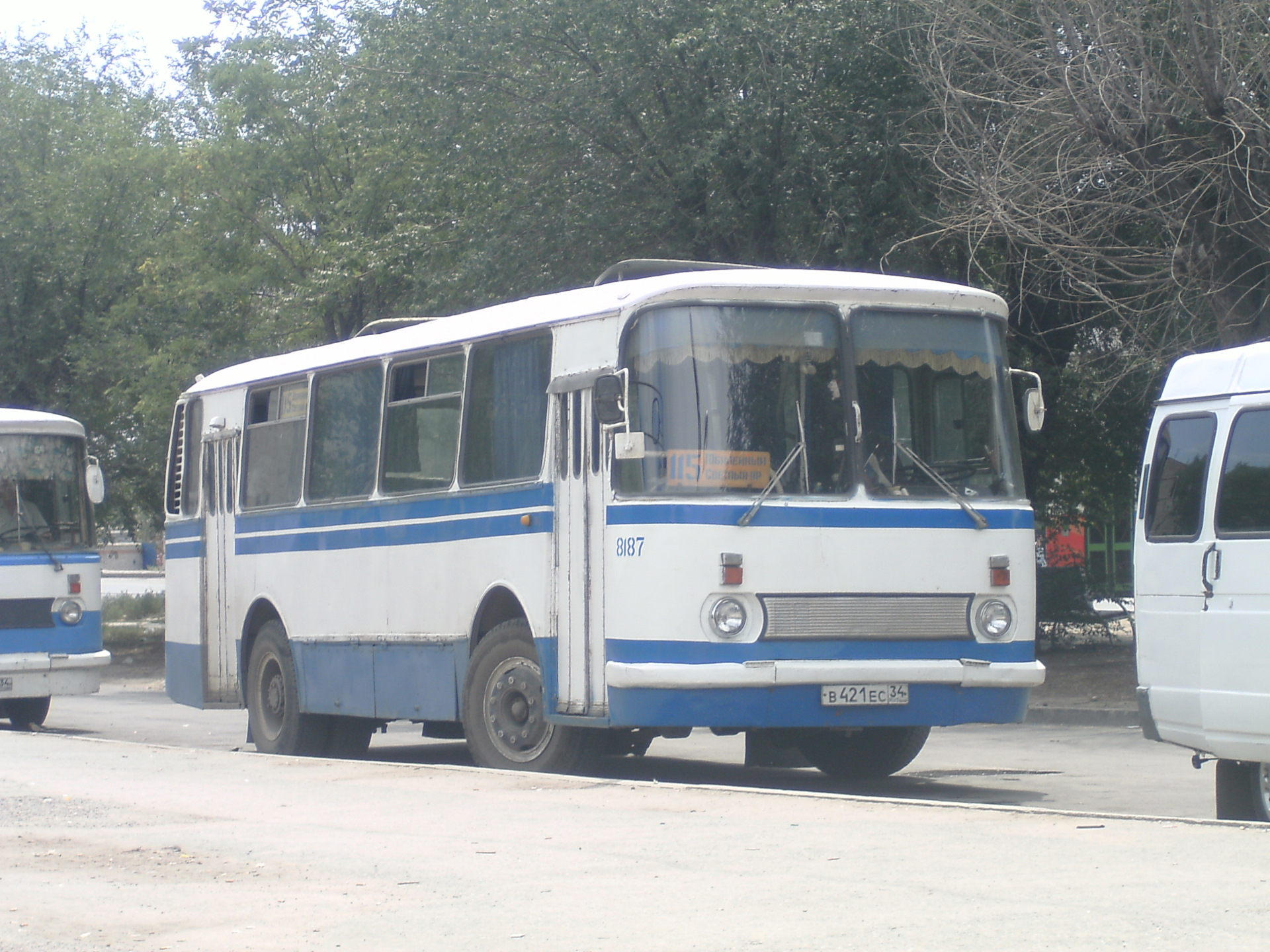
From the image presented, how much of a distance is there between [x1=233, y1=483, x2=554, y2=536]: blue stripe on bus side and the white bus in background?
3593 mm

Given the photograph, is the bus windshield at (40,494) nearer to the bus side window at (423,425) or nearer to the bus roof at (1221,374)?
the bus side window at (423,425)

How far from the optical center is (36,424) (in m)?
17.7

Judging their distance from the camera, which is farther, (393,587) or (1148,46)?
(1148,46)

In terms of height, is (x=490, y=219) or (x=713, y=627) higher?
(x=490, y=219)

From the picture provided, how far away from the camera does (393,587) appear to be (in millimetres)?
12391

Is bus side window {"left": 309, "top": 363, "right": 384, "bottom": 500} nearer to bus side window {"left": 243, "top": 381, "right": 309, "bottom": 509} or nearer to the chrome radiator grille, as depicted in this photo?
bus side window {"left": 243, "top": 381, "right": 309, "bottom": 509}

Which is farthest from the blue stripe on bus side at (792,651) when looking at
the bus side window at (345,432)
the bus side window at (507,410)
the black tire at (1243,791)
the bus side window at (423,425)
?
the bus side window at (345,432)

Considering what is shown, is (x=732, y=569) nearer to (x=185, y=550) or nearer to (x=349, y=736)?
(x=349, y=736)

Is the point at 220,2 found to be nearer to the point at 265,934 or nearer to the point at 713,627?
the point at 713,627

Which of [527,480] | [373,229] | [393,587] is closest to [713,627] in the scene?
[527,480]

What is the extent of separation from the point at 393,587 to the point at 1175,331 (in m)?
9.21

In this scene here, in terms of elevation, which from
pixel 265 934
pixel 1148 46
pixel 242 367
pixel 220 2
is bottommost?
pixel 265 934

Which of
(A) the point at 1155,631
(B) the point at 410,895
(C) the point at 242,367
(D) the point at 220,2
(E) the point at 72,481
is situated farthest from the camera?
(D) the point at 220,2

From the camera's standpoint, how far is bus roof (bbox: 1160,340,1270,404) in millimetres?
8516
